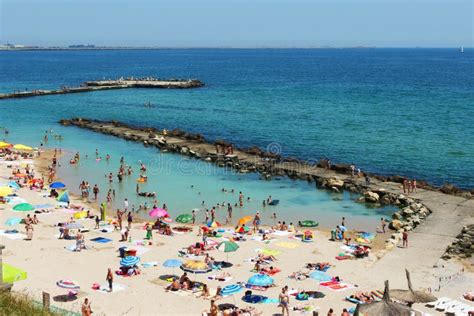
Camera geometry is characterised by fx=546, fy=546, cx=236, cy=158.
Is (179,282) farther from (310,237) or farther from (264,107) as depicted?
(264,107)

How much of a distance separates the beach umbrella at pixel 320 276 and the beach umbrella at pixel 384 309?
21.2 ft

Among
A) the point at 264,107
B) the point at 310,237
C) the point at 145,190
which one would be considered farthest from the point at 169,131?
the point at 310,237

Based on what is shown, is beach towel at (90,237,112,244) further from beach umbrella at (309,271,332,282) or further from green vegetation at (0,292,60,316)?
green vegetation at (0,292,60,316)

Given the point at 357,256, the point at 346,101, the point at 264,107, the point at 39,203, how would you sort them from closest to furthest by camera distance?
the point at 357,256
the point at 39,203
the point at 264,107
the point at 346,101

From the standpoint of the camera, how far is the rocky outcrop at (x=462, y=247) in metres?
26.0

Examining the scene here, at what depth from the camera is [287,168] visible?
146 ft

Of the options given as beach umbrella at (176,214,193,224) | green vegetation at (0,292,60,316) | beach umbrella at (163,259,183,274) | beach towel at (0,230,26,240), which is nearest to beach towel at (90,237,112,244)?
beach towel at (0,230,26,240)

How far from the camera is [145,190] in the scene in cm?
3906

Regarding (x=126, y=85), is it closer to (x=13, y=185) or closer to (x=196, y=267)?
(x=13, y=185)

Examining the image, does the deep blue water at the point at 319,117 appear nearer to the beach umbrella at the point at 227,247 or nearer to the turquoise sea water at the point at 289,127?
the turquoise sea water at the point at 289,127

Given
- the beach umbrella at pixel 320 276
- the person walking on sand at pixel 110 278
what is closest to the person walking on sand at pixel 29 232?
the person walking on sand at pixel 110 278

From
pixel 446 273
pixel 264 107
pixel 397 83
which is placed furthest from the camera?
pixel 397 83

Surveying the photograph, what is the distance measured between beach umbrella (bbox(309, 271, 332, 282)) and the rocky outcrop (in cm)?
663

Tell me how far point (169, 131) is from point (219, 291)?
4159cm
